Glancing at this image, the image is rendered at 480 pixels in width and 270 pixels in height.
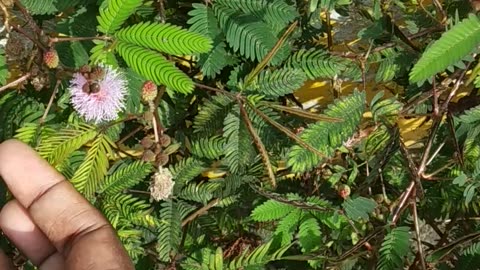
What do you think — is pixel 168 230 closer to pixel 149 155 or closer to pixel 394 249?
pixel 149 155

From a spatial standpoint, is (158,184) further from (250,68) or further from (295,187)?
(295,187)

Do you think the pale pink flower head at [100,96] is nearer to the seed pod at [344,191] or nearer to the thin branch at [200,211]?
the thin branch at [200,211]

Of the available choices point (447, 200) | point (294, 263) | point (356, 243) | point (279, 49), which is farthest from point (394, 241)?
point (279, 49)

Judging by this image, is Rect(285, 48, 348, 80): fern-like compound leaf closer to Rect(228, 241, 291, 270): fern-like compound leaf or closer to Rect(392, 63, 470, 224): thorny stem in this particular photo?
Rect(392, 63, 470, 224): thorny stem

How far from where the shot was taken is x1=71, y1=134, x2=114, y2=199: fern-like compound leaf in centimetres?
123

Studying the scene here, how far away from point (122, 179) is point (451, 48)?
69 centimetres

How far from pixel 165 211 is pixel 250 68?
1.20ft

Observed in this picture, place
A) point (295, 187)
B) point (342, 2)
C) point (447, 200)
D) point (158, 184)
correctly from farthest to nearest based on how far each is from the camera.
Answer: point (295, 187), point (447, 200), point (342, 2), point (158, 184)

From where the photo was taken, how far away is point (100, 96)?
3.68 ft

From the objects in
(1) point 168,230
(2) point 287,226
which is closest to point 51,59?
(1) point 168,230

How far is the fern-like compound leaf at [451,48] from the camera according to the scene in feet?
3.44

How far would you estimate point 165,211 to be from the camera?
4.67 feet

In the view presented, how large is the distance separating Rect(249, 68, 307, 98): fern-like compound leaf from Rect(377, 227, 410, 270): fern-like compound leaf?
364 millimetres

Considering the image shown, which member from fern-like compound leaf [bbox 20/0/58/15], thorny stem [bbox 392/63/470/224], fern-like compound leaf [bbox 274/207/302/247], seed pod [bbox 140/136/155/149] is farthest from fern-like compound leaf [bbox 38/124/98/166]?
thorny stem [bbox 392/63/470/224]
